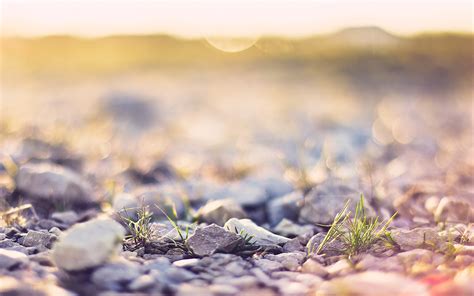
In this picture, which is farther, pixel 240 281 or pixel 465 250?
pixel 465 250

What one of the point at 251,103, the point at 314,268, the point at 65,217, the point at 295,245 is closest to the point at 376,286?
the point at 314,268

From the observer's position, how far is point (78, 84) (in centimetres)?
1239

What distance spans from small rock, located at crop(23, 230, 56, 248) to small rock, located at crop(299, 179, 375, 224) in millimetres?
1269

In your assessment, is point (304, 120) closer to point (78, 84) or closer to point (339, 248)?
point (339, 248)

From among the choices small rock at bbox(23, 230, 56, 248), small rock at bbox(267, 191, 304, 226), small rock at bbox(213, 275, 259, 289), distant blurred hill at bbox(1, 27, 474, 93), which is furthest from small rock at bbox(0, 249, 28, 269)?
distant blurred hill at bbox(1, 27, 474, 93)

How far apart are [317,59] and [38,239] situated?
14.6 meters

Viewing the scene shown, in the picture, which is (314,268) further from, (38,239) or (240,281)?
(38,239)

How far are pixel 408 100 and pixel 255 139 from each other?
607 centimetres

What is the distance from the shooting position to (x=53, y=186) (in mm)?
3184

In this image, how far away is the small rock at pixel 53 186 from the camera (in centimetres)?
317

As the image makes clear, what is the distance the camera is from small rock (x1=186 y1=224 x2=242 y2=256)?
7.81 ft

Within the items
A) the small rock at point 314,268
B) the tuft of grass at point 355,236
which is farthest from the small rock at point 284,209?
the small rock at point 314,268

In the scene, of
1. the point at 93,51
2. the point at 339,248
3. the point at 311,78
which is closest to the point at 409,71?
the point at 311,78

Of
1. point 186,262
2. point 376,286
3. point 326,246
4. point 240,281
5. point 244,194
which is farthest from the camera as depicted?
point 244,194
